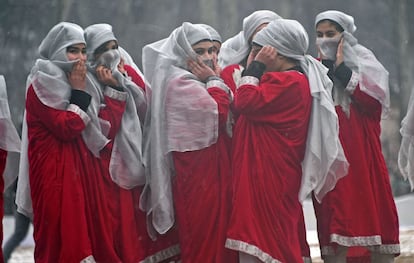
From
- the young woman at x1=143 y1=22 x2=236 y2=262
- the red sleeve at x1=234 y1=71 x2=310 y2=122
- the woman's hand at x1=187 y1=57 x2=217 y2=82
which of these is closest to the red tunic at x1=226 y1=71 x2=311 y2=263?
the red sleeve at x1=234 y1=71 x2=310 y2=122

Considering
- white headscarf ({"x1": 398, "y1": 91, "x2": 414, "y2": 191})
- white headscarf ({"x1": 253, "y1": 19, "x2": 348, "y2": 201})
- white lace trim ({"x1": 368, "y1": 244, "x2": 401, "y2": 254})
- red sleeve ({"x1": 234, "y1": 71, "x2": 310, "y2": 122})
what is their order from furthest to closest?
white headscarf ({"x1": 398, "y1": 91, "x2": 414, "y2": 191}) < white lace trim ({"x1": 368, "y1": 244, "x2": 401, "y2": 254}) < white headscarf ({"x1": 253, "y1": 19, "x2": 348, "y2": 201}) < red sleeve ({"x1": 234, "y1": 71, "x2": 310, "y2": 122})

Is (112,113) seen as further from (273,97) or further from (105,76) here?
(273,97)

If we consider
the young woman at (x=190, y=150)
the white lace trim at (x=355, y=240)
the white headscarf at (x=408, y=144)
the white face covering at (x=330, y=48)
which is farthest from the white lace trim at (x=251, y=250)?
the white headscarf at (x=408, y=144)

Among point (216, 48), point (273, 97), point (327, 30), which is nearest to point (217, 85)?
point (273, 97)

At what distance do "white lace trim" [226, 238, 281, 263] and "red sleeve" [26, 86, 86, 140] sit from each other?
1012mm

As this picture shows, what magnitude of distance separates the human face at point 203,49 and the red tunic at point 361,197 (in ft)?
2.84

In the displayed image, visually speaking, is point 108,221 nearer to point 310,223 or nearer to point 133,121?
point 133,121

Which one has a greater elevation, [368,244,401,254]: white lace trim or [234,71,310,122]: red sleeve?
[234,71,310,122]: red sleeve

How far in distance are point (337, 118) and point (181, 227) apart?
1047 mm

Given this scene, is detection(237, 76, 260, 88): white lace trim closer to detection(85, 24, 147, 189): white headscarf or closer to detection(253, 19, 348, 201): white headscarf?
detection(253, 19, 348, 201): white headscarf

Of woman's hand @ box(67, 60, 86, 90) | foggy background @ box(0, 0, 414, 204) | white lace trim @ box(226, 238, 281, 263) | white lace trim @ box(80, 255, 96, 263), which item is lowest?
foggy background @ box(0, 0, 414, 204)

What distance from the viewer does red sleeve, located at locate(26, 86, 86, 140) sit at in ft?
19.4

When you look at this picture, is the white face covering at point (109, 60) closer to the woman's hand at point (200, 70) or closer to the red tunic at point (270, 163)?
the woman's hand at point (200, 70)

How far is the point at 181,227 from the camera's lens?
6.09 metres
